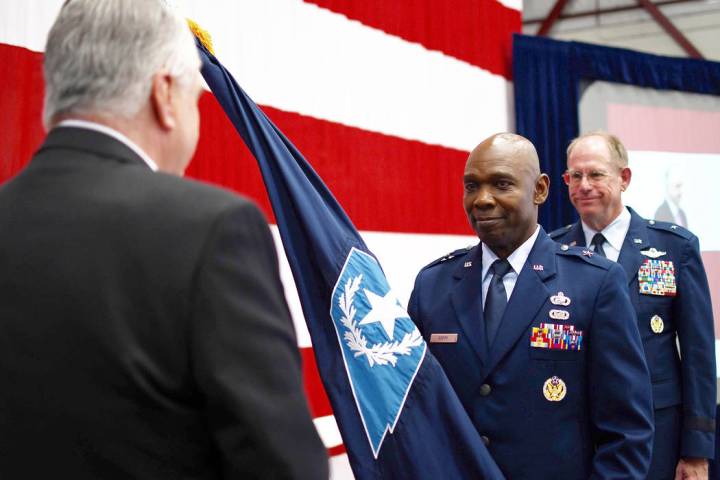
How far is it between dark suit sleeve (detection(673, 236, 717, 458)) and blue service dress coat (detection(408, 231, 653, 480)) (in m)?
0.85

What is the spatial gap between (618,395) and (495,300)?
0.96 feet

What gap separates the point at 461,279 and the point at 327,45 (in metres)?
1.55

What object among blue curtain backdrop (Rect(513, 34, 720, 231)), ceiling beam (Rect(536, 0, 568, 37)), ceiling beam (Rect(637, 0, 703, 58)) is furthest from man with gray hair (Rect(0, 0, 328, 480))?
ceiling beam (Rect(536, 0, 568, 37))

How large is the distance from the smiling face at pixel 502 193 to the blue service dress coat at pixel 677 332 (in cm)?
82

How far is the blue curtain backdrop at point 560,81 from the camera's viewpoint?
168 inches

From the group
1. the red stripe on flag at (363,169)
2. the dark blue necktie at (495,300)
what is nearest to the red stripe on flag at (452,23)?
the red stripe on flag at (363,169)

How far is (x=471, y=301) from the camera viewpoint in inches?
63.6

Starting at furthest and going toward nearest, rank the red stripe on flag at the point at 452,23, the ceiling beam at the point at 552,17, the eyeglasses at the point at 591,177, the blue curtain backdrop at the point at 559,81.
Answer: the ceiling beam at the point at 552,17 → the blue curtain backdrop at the point at 559,81 → the red stripe on flag at the point at 452,23 → the eyeglasses at the point at 591,177

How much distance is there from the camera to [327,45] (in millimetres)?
2973

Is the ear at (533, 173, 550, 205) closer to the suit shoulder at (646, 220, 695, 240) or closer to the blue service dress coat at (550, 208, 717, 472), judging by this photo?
the blue service dress coat at (550, 208, 717, 472)

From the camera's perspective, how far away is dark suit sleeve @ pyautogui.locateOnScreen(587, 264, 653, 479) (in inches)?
56.4

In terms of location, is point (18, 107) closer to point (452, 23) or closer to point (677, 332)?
point (677, 332)

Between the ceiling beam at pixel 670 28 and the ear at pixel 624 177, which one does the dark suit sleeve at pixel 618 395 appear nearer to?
the ear at pixel 624 177

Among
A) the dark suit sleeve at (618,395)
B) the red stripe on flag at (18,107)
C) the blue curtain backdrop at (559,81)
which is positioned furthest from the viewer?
the blue curtain backdrop at (559,81)
